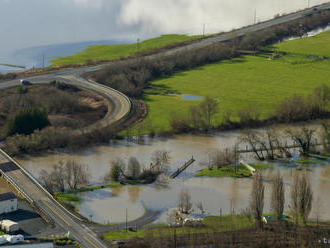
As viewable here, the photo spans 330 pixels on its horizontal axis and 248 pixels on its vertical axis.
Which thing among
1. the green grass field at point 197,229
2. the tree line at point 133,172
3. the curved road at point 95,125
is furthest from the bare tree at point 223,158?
the curved road at point 95,125

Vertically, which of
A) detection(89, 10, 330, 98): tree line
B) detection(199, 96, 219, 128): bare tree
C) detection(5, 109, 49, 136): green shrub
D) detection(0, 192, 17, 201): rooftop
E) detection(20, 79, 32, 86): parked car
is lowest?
detection(0, 192, 17, 201): rooftop

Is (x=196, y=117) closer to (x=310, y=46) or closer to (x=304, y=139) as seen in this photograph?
(x=304, y=139)

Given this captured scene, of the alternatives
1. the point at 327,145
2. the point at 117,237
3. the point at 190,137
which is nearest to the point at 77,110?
the point at 190,137

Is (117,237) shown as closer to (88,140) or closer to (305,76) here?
(88,140)

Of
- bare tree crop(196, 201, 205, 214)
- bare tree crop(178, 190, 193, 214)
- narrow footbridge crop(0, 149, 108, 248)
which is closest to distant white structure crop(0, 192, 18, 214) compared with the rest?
narrow footbridge crop(0, 149, 108, 248)

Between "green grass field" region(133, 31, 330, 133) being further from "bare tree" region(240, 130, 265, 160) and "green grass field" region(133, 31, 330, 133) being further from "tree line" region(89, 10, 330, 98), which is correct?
"bare tree" region(240, 130, 265, 160)

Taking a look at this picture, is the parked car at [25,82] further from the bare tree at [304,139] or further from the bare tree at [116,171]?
the bare tree at [304,139]

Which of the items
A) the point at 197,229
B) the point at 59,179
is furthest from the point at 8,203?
the point at 197,229
